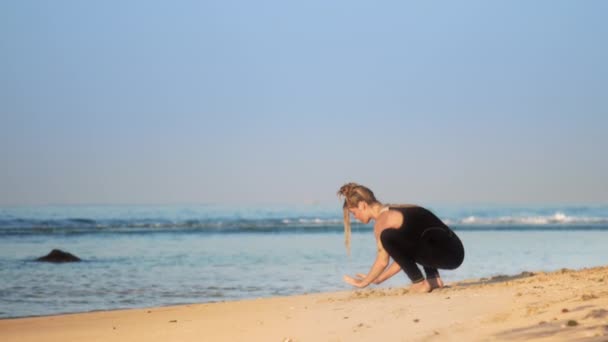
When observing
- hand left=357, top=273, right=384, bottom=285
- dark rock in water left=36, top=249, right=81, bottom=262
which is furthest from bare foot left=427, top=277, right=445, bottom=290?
dark rock in water left=36, top=249, right=81, bottom=262

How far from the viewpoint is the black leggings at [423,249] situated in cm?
752

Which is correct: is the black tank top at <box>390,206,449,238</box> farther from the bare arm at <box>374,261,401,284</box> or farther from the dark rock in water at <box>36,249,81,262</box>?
the dark rock in water at <box>36,249,81,262</box>

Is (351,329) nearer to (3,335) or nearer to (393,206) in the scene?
(393,206)

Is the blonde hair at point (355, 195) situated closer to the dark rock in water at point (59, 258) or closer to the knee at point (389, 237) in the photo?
the knee at point (389, 237)

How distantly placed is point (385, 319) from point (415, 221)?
6.46 feet

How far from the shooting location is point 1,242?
74.4 feet

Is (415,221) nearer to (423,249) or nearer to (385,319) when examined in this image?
(423,249)

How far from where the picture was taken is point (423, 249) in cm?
758

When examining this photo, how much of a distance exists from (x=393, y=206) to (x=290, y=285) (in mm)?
3710

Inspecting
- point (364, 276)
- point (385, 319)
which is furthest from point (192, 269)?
point (385, 319)

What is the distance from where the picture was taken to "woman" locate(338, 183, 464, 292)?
751 centimetres

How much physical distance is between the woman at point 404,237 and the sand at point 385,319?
10.2 inches

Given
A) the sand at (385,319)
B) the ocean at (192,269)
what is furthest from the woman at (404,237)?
the ocean at (192,269)

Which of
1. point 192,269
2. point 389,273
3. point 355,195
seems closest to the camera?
point 355,195
